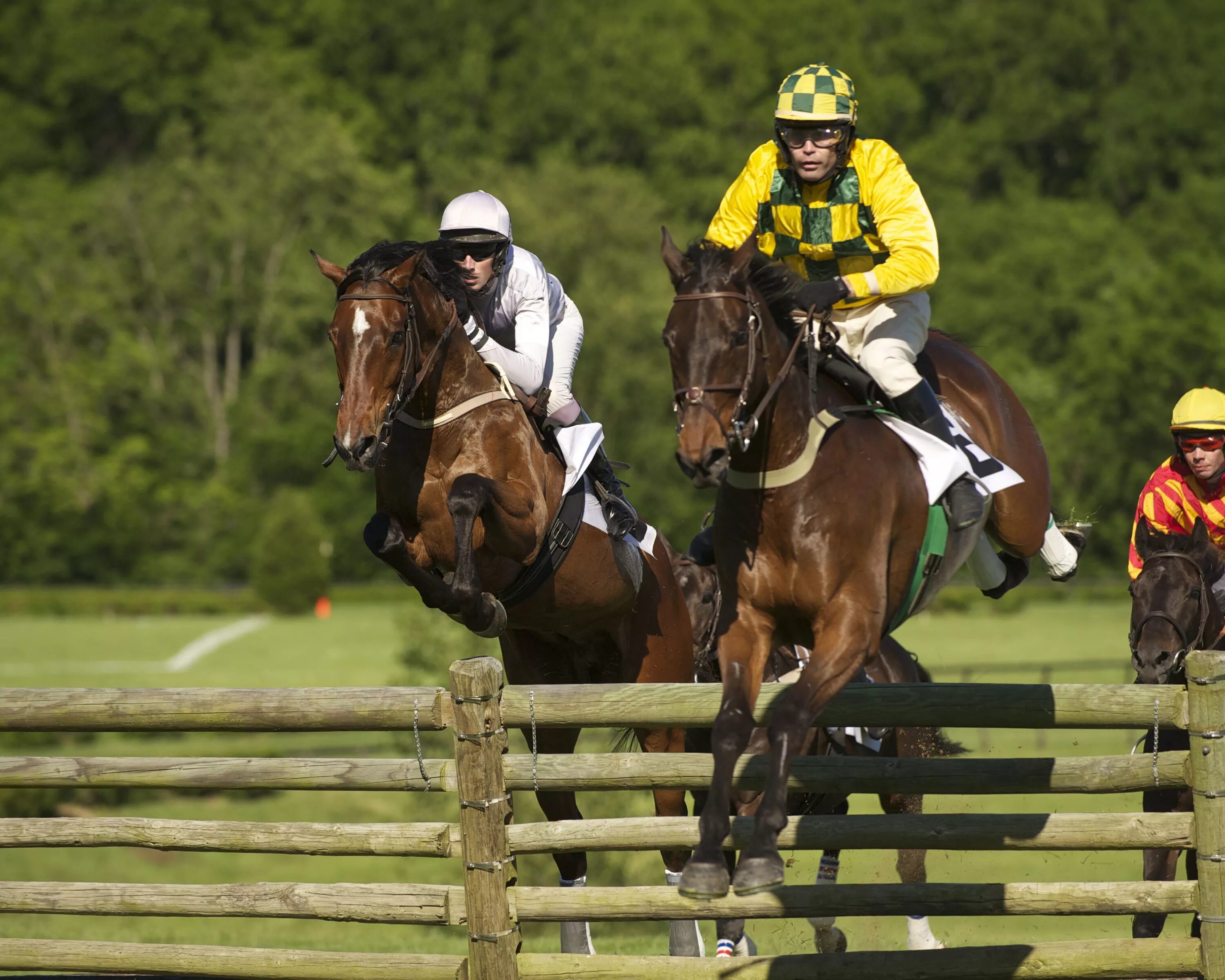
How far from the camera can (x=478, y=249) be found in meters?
7.19

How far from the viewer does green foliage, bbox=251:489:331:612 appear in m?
46.4

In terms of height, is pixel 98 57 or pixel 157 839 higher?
pixel 98 57

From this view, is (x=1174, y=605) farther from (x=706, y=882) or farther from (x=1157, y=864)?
(x=706, y=882)

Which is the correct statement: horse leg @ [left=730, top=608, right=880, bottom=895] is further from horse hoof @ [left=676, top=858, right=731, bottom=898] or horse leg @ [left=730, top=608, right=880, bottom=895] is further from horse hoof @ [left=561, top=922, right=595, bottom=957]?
horse hoof @ [left=561, top=922, right=595, bottom=957]

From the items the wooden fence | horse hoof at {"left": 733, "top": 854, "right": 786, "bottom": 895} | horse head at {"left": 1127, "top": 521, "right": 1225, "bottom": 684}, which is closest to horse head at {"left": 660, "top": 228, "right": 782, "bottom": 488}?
Result: horse hoof at {"left": 733, "top": 854, "right": 786, "bottom": 895}

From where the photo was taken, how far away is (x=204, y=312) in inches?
2109

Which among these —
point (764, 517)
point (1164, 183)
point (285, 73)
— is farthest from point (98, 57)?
point (764, 517)

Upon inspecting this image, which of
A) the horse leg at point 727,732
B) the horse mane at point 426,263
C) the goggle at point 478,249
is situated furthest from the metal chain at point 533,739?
the goggle at point 478,249

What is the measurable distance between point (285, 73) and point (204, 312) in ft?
53.3

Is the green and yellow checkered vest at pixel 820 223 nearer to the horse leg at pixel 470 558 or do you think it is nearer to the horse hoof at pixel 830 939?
the horse leg at pixel 470 558

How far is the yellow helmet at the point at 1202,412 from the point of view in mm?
7266

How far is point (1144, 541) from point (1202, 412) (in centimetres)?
69

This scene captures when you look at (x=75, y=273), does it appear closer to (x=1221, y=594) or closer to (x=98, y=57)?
(x=98, y=57)

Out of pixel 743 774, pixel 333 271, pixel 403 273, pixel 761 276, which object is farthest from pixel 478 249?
pixel 743 774
